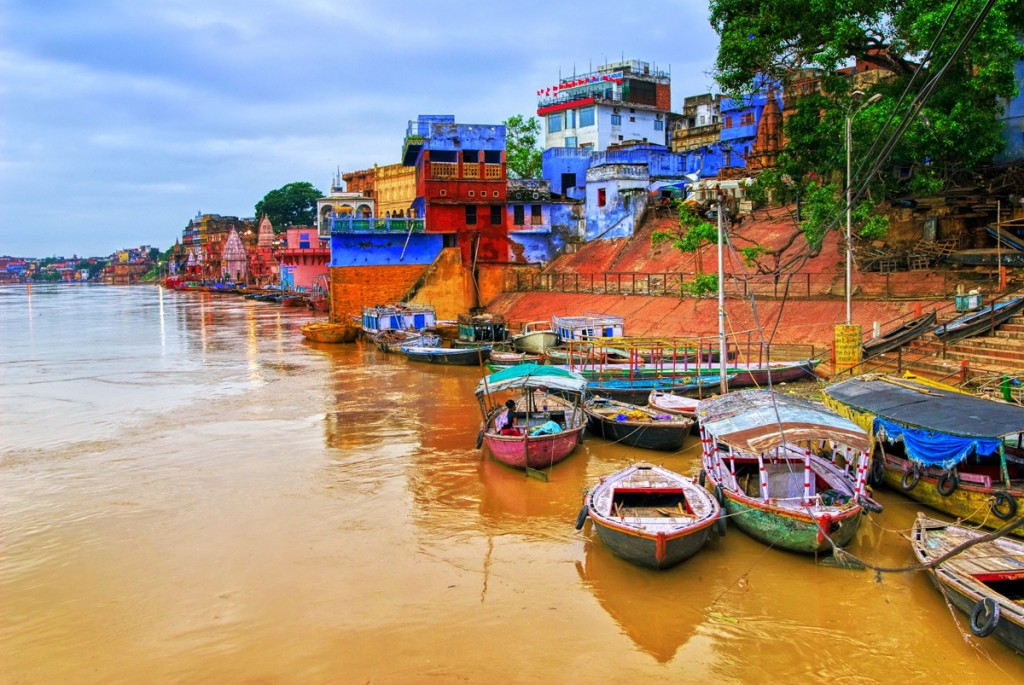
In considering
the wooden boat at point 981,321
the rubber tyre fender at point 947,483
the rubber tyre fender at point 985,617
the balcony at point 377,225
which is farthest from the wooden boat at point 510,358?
the rubber tyre fender at point 985,617

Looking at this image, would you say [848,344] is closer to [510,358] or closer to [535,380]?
[535,380]

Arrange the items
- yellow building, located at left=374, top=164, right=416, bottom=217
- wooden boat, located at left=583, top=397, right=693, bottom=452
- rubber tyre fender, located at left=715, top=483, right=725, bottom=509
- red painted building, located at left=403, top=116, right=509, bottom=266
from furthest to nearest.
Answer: yellow building, located at left=374, top=164, right=416, bottom=217, red painted building, located at left=403, top=116, right=509, bottom=266, wooden boat, located at left=583, top=397, right=693, bottom=452, rubber tyre fender, located at left=715, top=483, right=725, bottom=509

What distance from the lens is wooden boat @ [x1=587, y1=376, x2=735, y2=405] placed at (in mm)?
23328

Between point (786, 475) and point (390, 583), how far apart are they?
7303 millimetres

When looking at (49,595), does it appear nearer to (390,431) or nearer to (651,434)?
(390,431)

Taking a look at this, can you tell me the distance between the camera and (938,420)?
13805mm

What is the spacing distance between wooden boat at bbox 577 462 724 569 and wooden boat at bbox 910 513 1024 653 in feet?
10.5

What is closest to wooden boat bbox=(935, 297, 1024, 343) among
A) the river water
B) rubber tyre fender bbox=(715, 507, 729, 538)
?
the river water

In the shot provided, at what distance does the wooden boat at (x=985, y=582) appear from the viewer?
367 inches

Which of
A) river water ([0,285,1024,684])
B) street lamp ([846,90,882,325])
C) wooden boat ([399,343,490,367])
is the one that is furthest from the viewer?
wooden boat ([399,343,490,367])

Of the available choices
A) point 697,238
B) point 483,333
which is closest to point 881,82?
point 697,238

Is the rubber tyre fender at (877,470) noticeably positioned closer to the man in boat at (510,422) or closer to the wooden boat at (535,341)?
the man in boat at (510,422)

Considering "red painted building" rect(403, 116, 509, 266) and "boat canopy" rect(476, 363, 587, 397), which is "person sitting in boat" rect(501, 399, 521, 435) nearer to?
"boat canopy" rect(476, 363, 587, 397)

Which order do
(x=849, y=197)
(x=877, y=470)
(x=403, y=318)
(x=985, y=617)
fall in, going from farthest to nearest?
(x=403, y=318) < (x=849, y=197) < (x=877, y=470) < (x=985, y=617)
